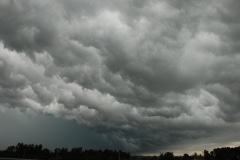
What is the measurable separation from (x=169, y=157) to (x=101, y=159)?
42635 mm

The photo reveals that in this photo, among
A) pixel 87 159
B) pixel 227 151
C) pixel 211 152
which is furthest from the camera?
pixel 227 151

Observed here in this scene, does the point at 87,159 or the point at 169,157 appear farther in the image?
the point at 169,157

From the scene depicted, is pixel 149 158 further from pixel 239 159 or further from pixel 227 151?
pixel 227 151

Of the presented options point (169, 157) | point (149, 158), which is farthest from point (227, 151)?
point (149, 158)

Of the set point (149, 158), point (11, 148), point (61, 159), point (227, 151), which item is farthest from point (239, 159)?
point (11, 148)

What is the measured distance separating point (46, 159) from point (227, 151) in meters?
116

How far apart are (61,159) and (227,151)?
10805 centimetres

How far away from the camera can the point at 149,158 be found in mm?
131250

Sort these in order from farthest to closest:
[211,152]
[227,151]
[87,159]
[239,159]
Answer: [227,151] → [211,152] → [87,159] → [239,159]

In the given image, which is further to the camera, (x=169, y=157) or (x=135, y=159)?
(x=169, y=157)

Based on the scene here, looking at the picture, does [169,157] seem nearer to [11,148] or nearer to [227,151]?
[227,151]

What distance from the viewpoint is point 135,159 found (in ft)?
415

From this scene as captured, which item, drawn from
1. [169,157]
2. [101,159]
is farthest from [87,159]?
[169,157]

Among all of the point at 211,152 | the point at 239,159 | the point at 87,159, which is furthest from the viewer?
the point at 211,152
